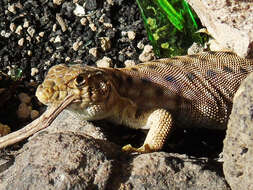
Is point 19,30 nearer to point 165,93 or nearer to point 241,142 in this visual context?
point 165,93

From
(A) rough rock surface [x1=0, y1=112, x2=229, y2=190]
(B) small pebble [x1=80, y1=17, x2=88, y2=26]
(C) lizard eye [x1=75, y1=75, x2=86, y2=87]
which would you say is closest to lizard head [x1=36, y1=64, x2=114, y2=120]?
(C) lizard eye [x1=75, y1=75, x2=86, y2=87]

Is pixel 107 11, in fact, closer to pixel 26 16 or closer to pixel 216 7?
pixel 26 16

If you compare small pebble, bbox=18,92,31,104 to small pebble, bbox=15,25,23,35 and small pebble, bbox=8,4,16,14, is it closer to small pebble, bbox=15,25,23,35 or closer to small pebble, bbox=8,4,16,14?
small pebble, bbox=15,25,23,35

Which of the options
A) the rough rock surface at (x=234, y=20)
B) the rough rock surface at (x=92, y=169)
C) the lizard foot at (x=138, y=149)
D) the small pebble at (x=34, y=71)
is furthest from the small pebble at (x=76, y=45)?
the rough rock surface at (x=92, y=169)

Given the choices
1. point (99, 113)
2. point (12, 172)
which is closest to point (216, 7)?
point (99, 113)

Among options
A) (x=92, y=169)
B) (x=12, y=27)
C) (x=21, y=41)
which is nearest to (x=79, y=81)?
(x=92, y=169)

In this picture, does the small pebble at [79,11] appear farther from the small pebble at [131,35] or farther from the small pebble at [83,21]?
the small pebble at [131,35]

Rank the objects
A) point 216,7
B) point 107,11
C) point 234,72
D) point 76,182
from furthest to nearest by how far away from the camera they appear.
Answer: point 107,11 < point 234,72 < point 216,7 < point 76,182
